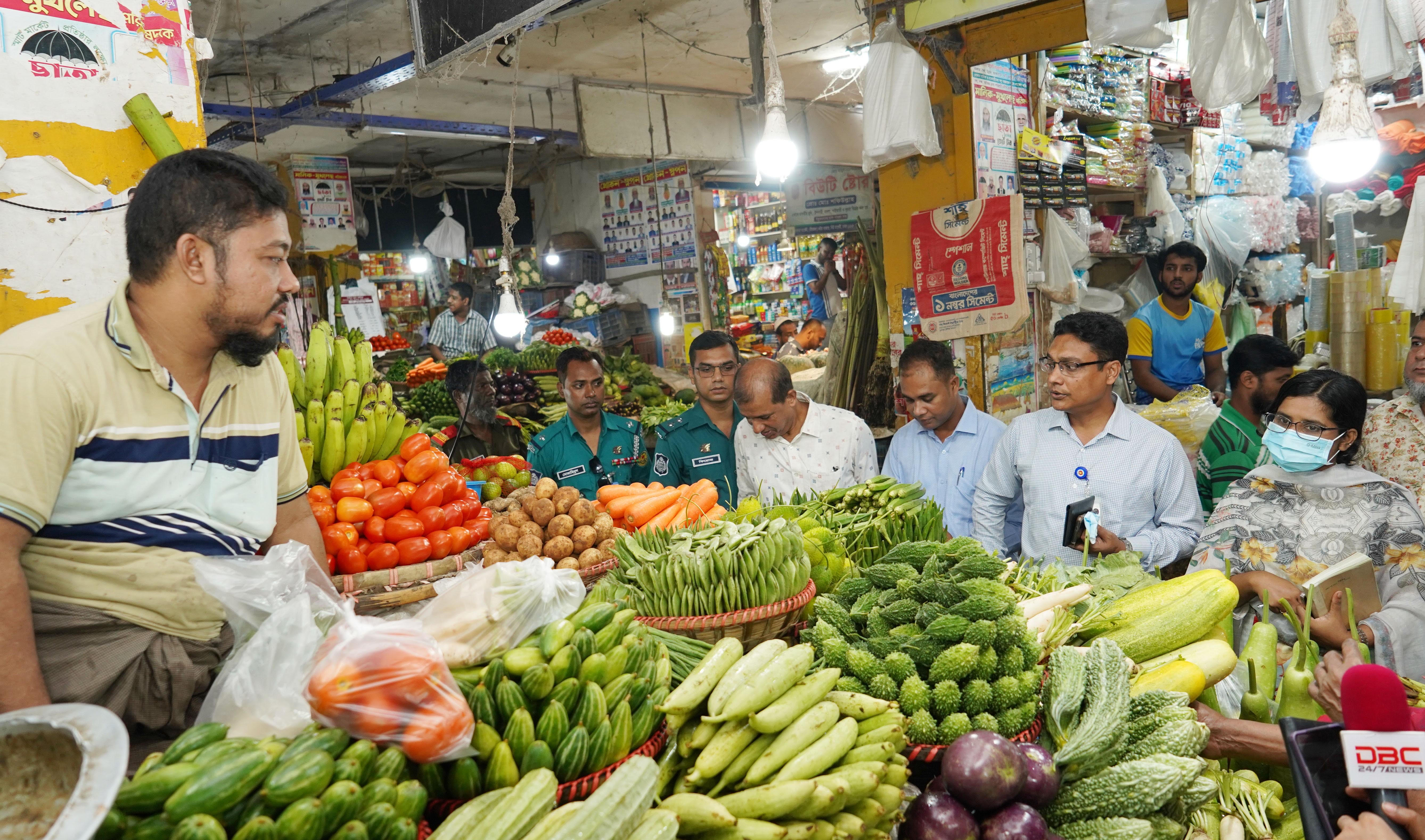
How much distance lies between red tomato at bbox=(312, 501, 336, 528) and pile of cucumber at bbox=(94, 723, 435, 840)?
189cm

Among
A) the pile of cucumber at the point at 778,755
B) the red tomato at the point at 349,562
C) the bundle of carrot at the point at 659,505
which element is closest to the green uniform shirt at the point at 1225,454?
the bundle of carrot at the point at 659,505

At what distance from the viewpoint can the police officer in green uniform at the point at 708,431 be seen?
4582mm

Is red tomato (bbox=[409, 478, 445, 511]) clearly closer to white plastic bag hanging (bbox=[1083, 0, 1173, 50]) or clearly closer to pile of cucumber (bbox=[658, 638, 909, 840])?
pile of cucumber (bbox=[658, 638, 909, 840])

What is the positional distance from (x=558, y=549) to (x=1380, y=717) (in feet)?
7.18

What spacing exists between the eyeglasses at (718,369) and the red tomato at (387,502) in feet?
5.90

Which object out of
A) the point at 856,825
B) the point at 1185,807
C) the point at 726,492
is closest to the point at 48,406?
the point at 856,825

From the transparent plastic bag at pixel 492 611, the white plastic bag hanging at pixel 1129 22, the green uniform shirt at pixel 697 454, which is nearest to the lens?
the transparent plastic bag at pixel 492 611

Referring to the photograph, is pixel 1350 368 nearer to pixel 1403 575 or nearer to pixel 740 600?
pixel 1403 575

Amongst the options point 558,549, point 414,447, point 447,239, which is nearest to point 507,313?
point 414,447

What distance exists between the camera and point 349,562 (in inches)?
119

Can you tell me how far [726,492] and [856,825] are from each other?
10.5 feet

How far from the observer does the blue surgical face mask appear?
312cm

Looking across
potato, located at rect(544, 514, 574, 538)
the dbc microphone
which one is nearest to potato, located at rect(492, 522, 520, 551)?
potato, located at rect(544, 514, 574, 538)

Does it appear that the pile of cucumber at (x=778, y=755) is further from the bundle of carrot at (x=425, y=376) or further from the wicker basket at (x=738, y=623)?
the bundle of carrot at (x=425, y=376)
